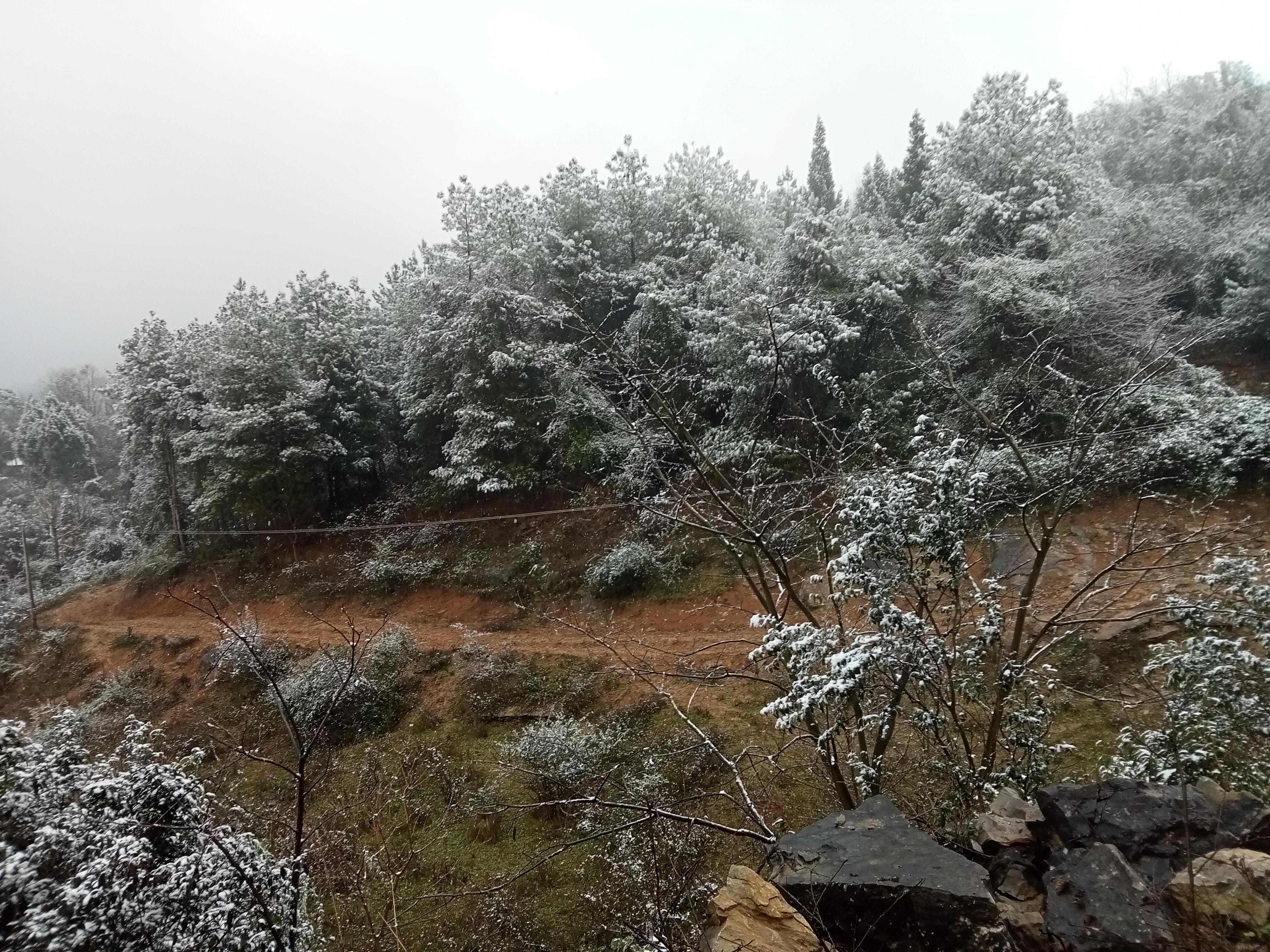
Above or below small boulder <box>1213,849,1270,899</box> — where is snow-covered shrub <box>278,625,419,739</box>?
below

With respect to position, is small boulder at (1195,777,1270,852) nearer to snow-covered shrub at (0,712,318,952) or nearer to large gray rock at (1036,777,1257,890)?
large gray rock at (1036,777,1257,890)

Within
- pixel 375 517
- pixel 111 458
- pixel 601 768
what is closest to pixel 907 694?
pixel 601 768

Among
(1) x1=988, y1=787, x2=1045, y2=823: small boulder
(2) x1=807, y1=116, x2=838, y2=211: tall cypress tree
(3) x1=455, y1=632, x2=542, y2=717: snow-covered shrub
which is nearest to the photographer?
(1) x1=988, y1=787, x2=1045, y2=823: small boulder

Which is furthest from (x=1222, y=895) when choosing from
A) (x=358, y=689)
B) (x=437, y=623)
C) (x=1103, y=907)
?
Answer: (x=437, y=623)

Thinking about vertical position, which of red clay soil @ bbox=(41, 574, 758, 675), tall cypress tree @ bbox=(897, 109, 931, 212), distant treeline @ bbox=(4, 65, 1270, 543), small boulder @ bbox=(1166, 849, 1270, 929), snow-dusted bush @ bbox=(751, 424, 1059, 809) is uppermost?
tall cypress tree @ bbox=(897, 109, 931, 212)

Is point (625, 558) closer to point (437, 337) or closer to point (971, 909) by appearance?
point (437, 337)

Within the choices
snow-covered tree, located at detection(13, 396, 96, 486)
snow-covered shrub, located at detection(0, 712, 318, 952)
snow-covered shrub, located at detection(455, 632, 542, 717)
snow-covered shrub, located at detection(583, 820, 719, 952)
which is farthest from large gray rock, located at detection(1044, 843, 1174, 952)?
snow-covered tree, located at detection(13, 396, 96, 486)

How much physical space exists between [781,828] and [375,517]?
1568 cm

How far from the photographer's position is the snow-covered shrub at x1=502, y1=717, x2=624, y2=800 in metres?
7.43

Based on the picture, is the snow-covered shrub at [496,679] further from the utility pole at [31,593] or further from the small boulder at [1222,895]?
the utility pole at [31,593]

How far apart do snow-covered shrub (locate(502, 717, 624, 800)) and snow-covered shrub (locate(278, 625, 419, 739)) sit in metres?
3.34

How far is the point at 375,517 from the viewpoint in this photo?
1822 centimetres

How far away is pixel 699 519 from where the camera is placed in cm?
536

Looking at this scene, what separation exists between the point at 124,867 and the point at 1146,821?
605 centimetres
